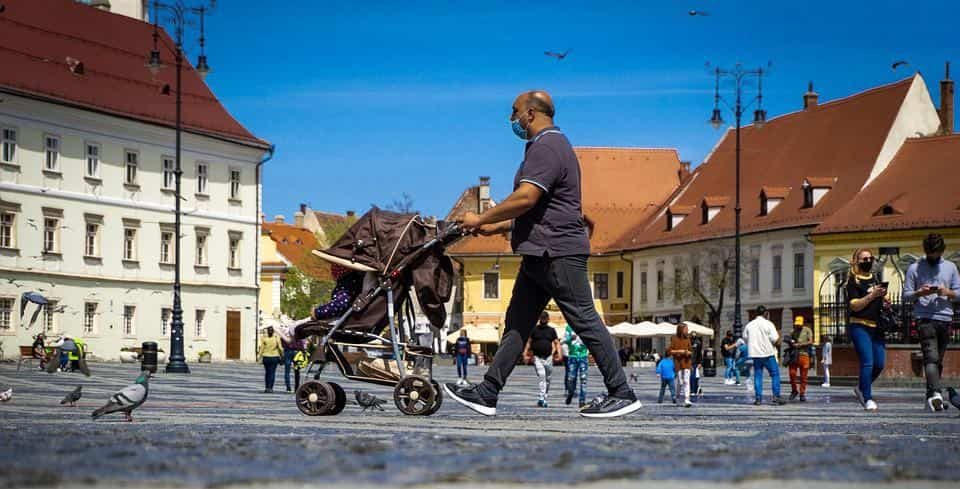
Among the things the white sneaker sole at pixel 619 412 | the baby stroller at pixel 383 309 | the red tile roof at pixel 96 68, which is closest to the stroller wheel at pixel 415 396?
the baby stroller at pixel 383 309

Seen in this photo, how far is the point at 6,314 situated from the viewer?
2373 inches

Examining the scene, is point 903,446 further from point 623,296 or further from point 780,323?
point 623,296

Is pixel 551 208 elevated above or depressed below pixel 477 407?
above

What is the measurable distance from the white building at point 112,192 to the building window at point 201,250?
0.08 metres

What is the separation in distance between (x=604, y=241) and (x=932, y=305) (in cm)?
7888

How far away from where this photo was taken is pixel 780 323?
7631 cm

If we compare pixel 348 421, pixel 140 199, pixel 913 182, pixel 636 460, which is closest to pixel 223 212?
pixel 140 199

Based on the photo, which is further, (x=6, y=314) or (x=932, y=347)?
(x=6, y=314)

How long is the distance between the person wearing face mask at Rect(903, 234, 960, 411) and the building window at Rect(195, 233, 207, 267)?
57.5 meters

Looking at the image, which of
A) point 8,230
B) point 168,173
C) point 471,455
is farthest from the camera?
point 168,173

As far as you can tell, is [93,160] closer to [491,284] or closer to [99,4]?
[99,4]

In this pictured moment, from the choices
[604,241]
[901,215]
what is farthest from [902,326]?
[604,241]

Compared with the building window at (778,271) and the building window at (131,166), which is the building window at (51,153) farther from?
the building window at (778,271)

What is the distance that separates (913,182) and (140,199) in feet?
105
